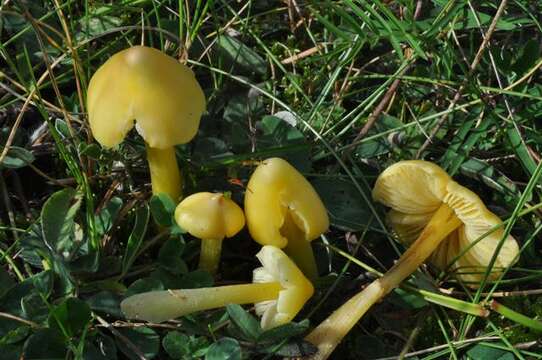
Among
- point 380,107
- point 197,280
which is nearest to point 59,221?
point 197,280

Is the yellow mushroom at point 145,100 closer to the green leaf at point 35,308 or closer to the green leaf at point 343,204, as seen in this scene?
the green leaf at point 35,308

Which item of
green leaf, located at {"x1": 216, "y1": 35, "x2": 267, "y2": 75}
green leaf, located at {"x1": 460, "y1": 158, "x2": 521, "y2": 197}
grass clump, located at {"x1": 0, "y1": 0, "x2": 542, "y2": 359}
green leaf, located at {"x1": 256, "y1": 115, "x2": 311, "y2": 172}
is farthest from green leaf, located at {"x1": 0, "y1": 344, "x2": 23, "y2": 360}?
green leaf, located at {"x1": 460, "y1": 158, "x2": 521, "y2": 197}

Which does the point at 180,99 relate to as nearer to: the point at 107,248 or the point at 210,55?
the point at 107,248

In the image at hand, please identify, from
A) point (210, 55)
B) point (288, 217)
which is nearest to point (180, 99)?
point (288, 217)

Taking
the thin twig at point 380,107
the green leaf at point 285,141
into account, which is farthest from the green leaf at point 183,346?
the thin twig at point 380,107

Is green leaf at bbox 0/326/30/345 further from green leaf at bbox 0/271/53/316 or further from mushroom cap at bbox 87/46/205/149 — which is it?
mushroom cap at bbox 87/46/205/149

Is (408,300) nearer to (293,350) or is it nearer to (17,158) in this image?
(293,350)
